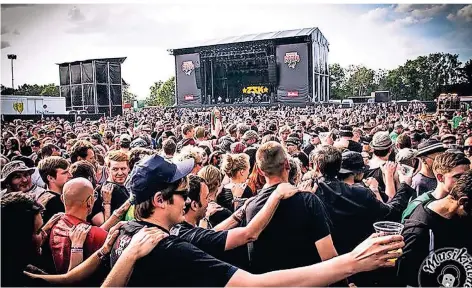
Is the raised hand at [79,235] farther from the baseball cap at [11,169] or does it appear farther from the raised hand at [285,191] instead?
the baseball cap at [11,169]

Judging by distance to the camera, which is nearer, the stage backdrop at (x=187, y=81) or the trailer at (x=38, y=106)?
the trailer at (x=38, y=106)

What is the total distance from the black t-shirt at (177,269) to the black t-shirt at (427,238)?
1.02 meters

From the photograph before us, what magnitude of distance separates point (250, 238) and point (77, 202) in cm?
103

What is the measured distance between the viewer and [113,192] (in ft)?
10.5

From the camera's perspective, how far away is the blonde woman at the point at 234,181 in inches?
123

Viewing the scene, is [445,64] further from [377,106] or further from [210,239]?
[210,239]

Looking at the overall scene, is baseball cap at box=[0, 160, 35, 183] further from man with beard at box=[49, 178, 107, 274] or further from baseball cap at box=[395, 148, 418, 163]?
baseball cap at box=[395, 148, 418, 163]

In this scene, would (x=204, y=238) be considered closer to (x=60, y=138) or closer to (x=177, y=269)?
(x=177, y=269)

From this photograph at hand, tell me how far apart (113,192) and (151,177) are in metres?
1.74

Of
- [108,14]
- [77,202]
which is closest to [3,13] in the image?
[108,14]

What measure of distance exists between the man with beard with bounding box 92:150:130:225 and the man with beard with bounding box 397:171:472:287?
2075mm

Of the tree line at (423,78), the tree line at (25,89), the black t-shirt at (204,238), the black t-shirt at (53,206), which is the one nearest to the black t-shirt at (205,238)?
the black t-shirt at (204,238)

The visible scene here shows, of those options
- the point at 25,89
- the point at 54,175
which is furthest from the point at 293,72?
the point at 54,175

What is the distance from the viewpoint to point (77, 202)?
2289mm
